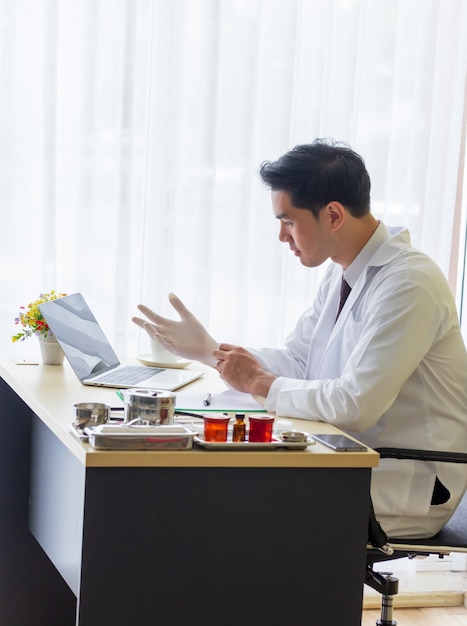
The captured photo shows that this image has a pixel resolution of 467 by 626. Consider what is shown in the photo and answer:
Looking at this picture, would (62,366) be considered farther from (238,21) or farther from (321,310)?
(238,21)

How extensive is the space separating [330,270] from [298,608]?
1.13 meters

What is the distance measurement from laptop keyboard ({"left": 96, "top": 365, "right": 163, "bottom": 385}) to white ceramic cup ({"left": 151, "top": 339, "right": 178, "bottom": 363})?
49mm

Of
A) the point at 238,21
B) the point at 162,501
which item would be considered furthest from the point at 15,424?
the point at 238,21

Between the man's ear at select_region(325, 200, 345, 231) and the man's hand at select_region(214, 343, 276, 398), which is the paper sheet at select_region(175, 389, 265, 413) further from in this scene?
the man's ear at select_region(325, 200, 345, 231)

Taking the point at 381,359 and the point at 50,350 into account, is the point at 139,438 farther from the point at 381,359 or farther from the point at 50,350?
the point at 50,350

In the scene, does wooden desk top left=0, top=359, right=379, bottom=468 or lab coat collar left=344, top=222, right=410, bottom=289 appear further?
lab coat collar left=344, top=222, right=410, bottom=289

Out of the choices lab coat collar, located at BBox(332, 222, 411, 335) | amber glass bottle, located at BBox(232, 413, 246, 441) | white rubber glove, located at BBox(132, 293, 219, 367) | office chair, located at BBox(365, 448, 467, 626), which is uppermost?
lab coat collar, located at BBox(332, 222, 411, 335)

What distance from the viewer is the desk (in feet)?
4.36

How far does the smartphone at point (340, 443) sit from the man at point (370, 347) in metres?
0.18

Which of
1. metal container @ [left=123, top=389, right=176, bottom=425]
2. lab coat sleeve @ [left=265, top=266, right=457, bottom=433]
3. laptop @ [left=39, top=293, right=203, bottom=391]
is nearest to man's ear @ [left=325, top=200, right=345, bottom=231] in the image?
lab coat sleeve @ [left=265, top=266, right=457, bottom=433]

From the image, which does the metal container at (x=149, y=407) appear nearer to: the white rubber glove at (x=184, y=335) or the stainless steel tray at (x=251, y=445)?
the stainless steel tray at (x=251, y=445)

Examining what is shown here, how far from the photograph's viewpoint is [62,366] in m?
2.19

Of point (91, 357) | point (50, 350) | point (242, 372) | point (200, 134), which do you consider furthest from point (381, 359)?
point (200, 134)

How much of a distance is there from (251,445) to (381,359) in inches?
17.5
